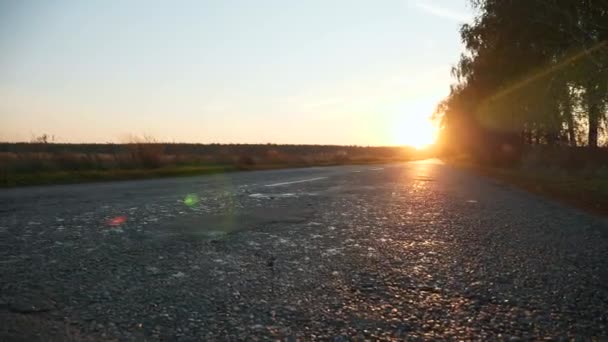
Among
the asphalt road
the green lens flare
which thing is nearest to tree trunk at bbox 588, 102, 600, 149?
the asphalt road

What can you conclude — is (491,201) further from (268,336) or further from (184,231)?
(268,336)

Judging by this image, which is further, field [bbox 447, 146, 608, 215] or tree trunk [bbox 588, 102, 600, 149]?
tree trunk [bbox 588, 102, 600, 149]

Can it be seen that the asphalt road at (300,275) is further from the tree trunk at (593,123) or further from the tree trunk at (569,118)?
the tree trunk at (569,118)

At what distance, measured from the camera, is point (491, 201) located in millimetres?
9625

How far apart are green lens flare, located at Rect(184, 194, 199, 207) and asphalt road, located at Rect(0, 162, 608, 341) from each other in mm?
1191

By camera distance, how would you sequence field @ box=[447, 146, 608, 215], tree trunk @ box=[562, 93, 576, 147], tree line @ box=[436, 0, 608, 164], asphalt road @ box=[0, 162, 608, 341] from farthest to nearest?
tree trunk @ box=[562, 93, 576, 147] → tree line @ box=[436, 0, 608, 164] → field @ box=[447, 146, 608, 215] → asphalt road @ box=[0, 162, 608, 341]

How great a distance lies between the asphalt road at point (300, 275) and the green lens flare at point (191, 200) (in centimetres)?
119

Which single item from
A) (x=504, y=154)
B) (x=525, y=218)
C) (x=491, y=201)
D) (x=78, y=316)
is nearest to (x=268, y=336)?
(x=78, y=316)

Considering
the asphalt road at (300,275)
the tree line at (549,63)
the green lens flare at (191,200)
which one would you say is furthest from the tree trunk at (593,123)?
the green lens flare at (191,200)

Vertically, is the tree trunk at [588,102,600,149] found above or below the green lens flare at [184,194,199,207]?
above

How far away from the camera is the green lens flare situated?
8.84 metres

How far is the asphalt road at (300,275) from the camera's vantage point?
110 inches

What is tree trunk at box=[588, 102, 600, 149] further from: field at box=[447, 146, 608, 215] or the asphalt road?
the asphalt road

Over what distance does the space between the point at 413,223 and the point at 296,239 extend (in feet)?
6.70
